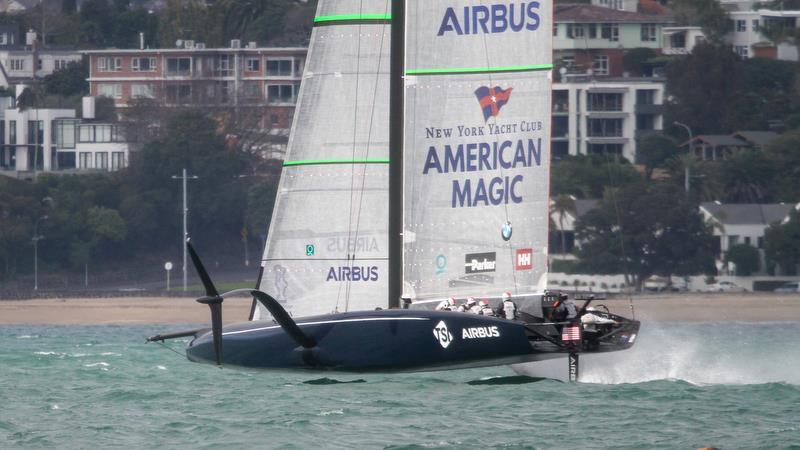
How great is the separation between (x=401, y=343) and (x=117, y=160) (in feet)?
252

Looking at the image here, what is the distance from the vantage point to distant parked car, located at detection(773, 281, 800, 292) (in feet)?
219

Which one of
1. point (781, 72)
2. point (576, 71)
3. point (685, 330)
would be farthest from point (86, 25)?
point (685, 330)

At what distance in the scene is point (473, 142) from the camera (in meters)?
24.6

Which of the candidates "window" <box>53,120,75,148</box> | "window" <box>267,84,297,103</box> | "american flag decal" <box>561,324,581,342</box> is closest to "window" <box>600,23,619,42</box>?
"window" <box>267,84,297,103</box>

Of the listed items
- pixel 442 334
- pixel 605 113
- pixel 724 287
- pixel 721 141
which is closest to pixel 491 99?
pixel 442 334

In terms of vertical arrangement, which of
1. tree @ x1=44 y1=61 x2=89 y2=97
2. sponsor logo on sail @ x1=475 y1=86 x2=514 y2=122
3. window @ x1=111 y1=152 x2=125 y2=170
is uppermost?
tree @ x1=44 y1=61 x2=89 y2=97

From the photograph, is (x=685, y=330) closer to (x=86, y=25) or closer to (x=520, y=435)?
(x=520, y=435)

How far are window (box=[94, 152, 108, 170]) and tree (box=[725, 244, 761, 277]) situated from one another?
4233 cm

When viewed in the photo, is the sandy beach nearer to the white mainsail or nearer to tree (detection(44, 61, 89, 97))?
the white mainsail

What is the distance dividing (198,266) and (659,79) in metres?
78.8

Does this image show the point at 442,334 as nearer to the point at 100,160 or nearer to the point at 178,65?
the point at 100,160

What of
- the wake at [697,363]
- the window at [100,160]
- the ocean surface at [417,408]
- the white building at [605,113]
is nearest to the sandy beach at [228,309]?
the wake at [697,363]

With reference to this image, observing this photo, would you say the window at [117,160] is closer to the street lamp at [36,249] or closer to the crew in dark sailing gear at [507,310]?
the street lamp at [36,249]

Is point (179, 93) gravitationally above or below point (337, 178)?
above
